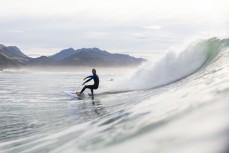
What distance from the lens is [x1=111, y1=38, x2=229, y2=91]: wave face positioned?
19408mm

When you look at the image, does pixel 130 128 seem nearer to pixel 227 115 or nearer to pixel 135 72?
pixel 227 115

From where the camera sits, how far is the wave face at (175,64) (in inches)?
764

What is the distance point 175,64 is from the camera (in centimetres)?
2097

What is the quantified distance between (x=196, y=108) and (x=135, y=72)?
1968cm

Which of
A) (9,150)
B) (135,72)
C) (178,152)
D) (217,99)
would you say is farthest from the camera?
(135,72)

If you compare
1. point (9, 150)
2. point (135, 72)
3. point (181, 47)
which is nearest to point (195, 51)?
point (181, 47)

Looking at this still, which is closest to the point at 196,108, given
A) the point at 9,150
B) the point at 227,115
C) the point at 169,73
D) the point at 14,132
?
the point at 227,115

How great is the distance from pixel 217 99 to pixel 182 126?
38.6 inches

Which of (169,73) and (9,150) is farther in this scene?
(169,73)

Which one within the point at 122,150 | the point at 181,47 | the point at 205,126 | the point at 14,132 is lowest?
the point at 14,132

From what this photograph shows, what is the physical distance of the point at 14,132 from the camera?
27.7 feet

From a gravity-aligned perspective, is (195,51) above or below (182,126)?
above

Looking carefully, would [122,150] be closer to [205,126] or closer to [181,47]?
[205,126]

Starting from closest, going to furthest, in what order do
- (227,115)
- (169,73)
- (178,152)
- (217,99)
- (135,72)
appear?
A: (178,152), (227,115), (217,99), (169,73), (135,72)
